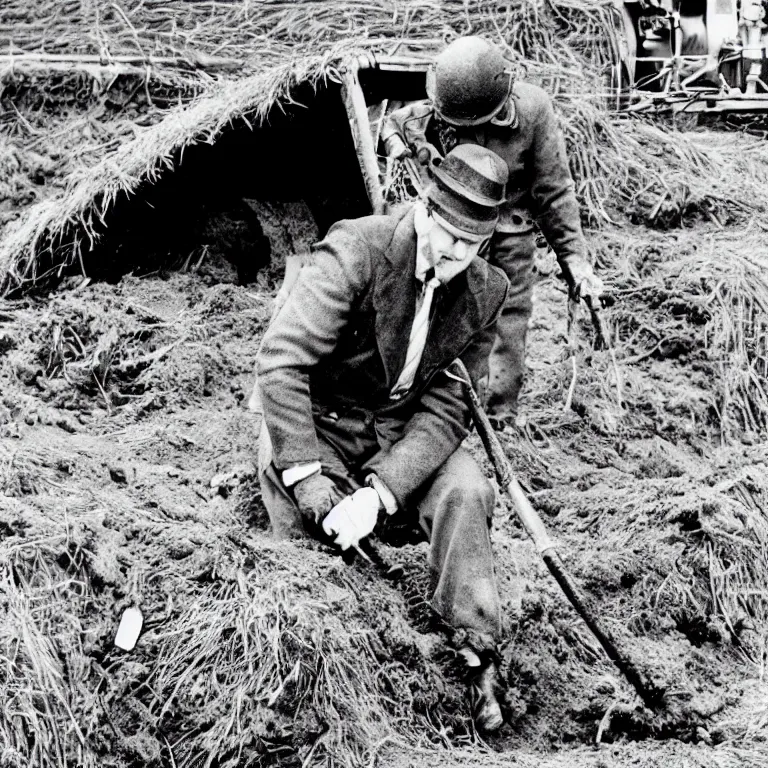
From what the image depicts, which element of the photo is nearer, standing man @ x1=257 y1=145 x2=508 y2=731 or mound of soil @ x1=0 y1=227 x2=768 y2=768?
mound of soil @ x1=0 y1=227 x2=768 y2=768

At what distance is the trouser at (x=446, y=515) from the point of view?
11.0 feet

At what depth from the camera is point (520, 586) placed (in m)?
3.96

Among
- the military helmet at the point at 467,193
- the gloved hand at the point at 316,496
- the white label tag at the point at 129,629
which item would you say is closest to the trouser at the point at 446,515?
the gloved hand at the point at 316,496

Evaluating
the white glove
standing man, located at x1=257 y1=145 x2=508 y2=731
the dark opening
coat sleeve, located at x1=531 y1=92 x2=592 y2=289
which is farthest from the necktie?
the dark opening

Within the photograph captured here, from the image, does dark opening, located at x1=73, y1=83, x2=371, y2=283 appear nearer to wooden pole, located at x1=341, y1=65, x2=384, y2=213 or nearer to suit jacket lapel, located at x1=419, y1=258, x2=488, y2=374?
wooden pole, located at x1=341, y1=65, x2=384, y2=213

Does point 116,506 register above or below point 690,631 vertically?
above

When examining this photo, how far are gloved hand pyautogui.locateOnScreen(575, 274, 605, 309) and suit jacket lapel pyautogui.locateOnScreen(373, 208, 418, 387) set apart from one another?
1.40 m

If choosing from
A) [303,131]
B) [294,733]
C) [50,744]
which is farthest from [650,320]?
[50,744]

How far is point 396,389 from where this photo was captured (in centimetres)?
361

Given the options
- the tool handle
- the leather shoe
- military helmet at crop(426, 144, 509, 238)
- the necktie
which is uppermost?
military helmet at crop(426, 144, 509, 238)

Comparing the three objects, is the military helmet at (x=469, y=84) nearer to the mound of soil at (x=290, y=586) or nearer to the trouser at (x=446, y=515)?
the mound of soil at (x=290, y=586)

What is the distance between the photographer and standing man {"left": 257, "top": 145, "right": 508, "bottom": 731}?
10.9 ft

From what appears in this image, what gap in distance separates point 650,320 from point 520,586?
6.95 feet

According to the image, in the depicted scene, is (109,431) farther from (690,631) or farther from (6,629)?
(690,631)
